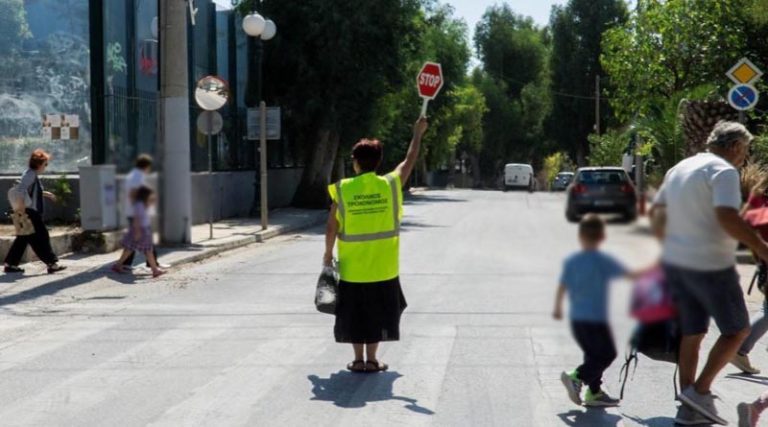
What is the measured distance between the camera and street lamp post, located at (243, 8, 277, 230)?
13898 mm

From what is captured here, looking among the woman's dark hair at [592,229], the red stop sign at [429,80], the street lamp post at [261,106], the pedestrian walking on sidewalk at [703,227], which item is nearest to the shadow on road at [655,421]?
the pedestrian walking on sidewalk at [703,227]

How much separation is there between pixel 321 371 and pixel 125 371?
147 centimetres

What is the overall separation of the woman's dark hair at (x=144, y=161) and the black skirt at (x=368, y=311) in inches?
246

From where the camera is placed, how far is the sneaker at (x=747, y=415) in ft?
19.4

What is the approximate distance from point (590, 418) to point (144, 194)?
5.78 metres

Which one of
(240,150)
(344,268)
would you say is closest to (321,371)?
(344,268)

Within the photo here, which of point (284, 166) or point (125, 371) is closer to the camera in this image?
point (125, 371)

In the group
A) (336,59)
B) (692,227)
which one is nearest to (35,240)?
(692,227)

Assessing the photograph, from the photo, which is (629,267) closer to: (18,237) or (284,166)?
(18,237)

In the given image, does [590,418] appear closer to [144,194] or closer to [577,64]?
[577,64]

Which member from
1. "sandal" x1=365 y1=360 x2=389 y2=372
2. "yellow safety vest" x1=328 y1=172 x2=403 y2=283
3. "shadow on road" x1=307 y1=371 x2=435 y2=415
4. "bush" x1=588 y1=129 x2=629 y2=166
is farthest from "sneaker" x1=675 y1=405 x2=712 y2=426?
"bush" x1=588 y1=129 x2=629 y2=166

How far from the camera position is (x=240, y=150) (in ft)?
87.0

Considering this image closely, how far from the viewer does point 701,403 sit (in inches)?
223

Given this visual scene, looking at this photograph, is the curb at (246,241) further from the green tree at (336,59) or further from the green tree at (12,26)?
the green tree at (12,26)
